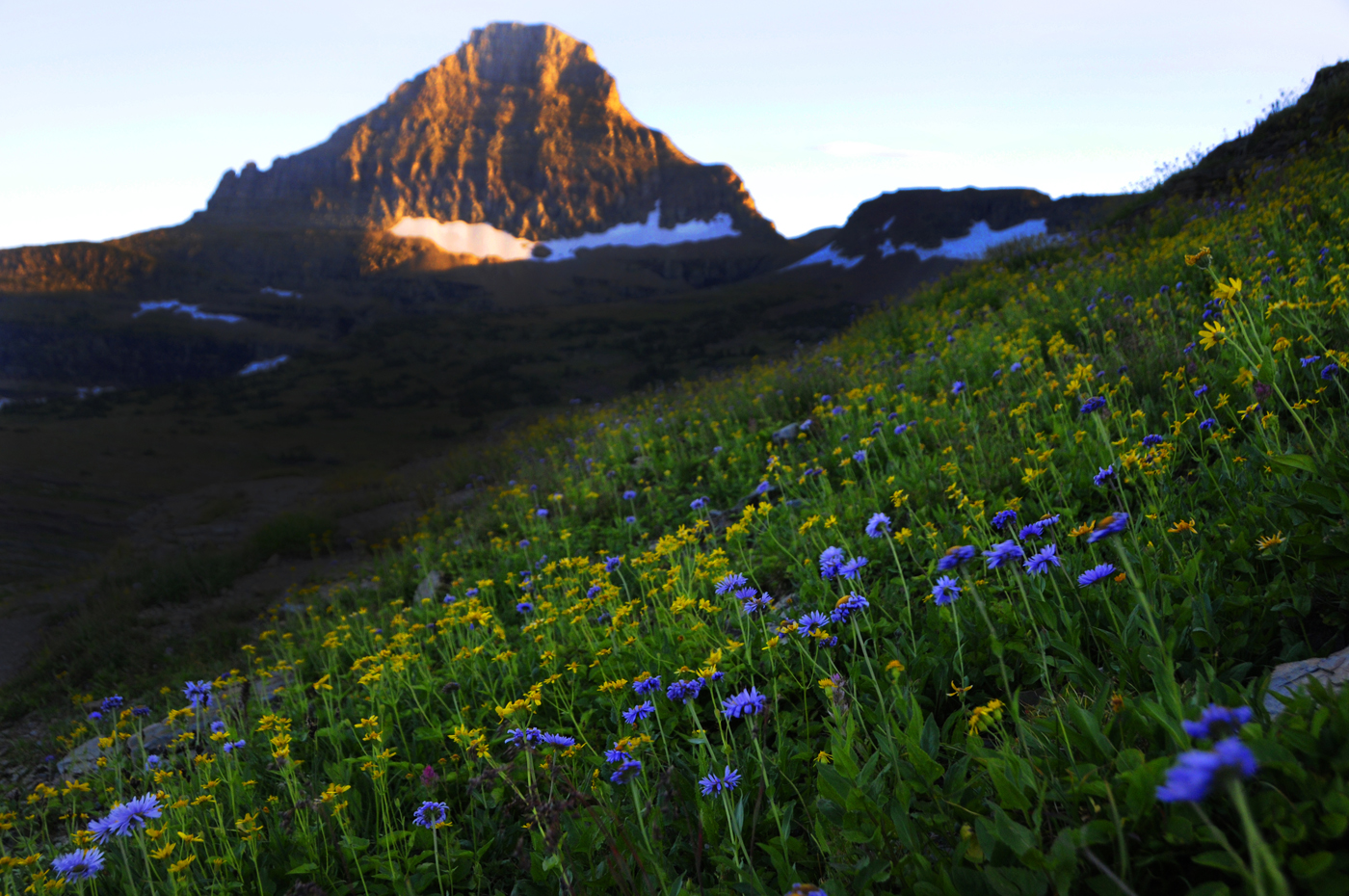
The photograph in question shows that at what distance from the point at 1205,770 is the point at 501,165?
153 meters

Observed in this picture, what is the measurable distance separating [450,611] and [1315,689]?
3983 millimetres

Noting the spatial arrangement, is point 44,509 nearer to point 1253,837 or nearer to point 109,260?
point 1253,837

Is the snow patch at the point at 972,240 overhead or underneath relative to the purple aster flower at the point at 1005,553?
overhead

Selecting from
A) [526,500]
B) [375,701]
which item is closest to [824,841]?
[375,701]

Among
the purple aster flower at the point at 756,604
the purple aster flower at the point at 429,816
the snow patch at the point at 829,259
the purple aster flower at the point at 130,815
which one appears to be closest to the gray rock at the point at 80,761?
the purple aster flower at the point at 130,815

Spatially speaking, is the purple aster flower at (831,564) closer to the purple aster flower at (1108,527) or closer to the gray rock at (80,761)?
the purple aster flower at (1108,527)

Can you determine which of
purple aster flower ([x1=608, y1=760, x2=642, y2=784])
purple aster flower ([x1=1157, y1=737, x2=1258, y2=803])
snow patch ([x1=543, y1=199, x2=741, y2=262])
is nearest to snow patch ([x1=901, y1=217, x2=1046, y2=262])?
snow patch ([x1=543, y1=199, x2=741, y2=262])

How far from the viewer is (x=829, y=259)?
276 ft

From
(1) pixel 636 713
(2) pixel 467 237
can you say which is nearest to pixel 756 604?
(1) pixel 636 713

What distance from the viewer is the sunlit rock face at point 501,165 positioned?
118875 mm

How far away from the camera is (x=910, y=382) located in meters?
6.00

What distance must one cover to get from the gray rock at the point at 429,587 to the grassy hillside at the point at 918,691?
0.44m

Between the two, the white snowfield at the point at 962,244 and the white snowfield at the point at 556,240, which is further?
the white snowfield at the point at 556,240

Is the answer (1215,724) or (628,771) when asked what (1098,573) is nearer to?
(1215,724)
